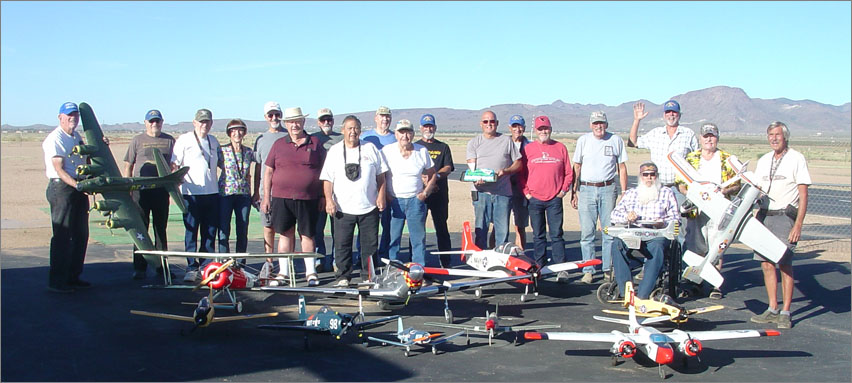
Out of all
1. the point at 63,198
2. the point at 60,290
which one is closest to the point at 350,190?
the point at 63,198

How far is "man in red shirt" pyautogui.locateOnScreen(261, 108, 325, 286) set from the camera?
8.31 metres

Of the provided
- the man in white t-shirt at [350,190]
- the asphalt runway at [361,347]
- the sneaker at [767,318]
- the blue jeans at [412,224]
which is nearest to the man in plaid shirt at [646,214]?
the asphalt runway at [361,347]

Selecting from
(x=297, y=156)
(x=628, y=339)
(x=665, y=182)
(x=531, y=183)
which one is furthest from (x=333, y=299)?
(x=665, y=182)

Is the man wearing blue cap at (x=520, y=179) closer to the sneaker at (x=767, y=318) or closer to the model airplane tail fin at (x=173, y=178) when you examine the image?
the sneaker at (x=767, y=318)

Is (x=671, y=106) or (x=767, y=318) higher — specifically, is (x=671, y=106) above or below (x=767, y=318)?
above

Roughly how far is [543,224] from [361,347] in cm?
387

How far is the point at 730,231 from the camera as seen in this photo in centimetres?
704

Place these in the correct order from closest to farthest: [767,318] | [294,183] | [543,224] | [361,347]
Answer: [361,347]
[767,318]
[294,183]
[543,224]

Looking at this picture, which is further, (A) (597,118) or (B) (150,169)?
(B) (150,169)

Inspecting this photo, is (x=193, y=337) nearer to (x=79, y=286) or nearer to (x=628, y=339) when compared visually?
(x=79, y=286)

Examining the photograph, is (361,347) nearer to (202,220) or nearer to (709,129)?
(202,220)

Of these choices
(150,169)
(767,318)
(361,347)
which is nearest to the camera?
(361,347)

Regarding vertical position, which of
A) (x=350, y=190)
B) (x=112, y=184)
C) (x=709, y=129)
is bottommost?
(x=350, y=190)

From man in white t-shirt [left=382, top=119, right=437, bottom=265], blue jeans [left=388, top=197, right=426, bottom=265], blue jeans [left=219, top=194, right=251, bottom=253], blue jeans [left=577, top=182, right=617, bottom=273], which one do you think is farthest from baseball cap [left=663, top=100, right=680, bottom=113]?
blue jeans [left=219, top=194, right=251, bottom=253]
